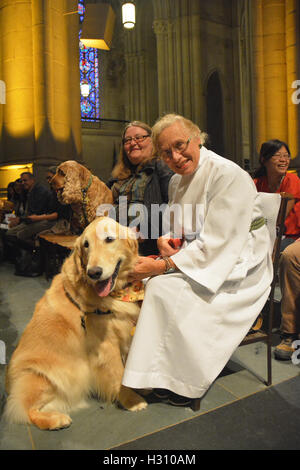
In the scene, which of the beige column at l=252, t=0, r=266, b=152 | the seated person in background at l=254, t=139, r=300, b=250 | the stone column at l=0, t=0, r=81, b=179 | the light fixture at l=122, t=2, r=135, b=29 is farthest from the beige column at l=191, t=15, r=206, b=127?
the seated person in background at l=254, t=139, r=300, b=250

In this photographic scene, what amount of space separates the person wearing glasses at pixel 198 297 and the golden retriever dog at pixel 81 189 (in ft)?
5.27

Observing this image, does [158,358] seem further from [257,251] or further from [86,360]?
[257,251]

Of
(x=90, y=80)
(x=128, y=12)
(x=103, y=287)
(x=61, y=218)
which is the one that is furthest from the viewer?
(x=90, y=80)

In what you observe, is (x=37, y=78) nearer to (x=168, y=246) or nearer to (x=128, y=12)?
(x=128, y=12)

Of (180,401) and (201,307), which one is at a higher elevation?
(201,307)

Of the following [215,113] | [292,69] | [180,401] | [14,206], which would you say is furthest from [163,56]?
[180,401]

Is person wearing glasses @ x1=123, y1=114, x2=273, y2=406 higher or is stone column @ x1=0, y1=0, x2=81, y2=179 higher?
stone column @ x1=0, y1=0, x2=81, y2=179

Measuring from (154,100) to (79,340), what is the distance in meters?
18.2

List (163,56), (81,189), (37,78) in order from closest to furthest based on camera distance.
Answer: (81,189)
(37,78)
(163,56)

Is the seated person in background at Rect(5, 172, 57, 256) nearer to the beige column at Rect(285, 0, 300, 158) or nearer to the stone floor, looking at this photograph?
the stone floor

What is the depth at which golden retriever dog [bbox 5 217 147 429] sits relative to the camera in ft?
6.26

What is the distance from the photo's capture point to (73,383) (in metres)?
2.05

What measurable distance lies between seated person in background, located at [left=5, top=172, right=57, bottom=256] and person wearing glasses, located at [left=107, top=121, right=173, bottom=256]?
337 centimetres

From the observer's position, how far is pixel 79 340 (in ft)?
6.72
